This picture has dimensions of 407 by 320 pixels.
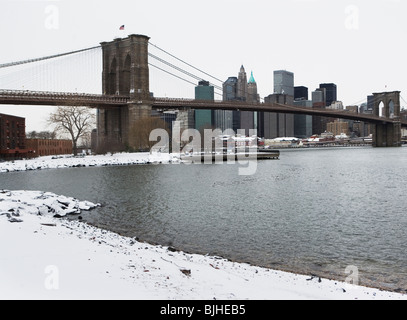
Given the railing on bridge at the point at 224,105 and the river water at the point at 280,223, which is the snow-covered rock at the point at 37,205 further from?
the railing on bridge at the point at 224,105

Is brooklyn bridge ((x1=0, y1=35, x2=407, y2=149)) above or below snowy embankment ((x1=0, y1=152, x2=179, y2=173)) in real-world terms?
above

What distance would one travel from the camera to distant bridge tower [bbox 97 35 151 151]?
6588cm

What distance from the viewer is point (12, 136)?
78.6 m

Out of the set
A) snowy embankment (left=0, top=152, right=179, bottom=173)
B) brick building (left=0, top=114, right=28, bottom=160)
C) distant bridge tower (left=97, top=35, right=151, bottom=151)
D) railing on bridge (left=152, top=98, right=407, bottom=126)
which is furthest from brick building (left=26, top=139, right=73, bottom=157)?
snowy embankment (left=0, top=152, right=179, bottom=173)

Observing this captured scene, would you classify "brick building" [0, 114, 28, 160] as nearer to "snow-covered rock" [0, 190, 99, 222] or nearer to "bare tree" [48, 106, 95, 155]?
"bare tree" [48, 106, 95, 155]

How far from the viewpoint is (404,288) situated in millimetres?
7465

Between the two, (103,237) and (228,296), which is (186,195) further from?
(228,296)

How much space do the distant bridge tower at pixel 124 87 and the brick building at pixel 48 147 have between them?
889 inches

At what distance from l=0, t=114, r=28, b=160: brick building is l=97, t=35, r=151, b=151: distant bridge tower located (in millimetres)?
15876

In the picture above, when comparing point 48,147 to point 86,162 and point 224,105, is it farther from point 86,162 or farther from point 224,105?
point 86,162

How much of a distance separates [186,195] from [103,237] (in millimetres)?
11016

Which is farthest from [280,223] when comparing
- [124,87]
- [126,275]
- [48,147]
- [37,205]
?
[48,147]

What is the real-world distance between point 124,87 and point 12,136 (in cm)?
2463
